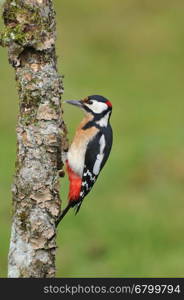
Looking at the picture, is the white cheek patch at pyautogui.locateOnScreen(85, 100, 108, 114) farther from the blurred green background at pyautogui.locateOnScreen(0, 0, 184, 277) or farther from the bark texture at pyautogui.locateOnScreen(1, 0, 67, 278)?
the blurred green background at pyautogui.locateOnScreen(0, 0, 184, 277)

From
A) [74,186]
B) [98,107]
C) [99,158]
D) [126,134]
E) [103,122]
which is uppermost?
[98,107]

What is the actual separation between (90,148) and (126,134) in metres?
10.8

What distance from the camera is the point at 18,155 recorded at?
7816 millimetres

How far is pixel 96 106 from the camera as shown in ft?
29.8

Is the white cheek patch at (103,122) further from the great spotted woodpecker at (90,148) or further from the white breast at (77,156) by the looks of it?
the white breast at (77,156)

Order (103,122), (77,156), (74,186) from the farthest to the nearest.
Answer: (103,122)
(74,186)
(77,156)

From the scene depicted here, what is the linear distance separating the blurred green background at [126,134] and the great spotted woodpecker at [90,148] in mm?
5273

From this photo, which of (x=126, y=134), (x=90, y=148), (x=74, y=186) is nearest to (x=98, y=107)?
(x=90, y=148)

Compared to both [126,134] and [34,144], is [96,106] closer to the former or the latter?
[34,144]

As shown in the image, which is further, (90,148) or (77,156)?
(90,148)

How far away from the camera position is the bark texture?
25.3ft

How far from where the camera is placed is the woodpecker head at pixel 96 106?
9023 mm

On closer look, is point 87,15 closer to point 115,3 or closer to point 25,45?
point 115,3

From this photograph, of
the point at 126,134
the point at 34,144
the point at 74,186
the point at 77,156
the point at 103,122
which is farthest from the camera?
the point at 126,134
